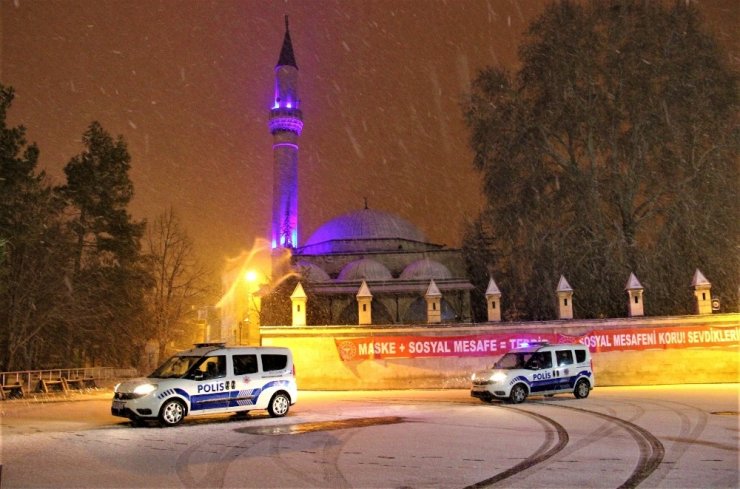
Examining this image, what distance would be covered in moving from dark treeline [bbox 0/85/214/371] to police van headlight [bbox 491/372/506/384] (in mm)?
18129

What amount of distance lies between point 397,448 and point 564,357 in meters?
8.66

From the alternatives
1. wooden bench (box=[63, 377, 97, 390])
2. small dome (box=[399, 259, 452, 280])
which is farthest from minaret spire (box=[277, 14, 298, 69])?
wooden bench (box=[63, 377, 97, 390])

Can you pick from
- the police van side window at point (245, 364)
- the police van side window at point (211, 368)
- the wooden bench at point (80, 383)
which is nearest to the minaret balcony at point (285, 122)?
the wooden bench at point (80, 383)

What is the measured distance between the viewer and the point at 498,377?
48.0 ft

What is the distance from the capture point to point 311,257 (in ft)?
154

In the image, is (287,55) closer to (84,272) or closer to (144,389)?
(84,272)

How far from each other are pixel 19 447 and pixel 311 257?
125 feet

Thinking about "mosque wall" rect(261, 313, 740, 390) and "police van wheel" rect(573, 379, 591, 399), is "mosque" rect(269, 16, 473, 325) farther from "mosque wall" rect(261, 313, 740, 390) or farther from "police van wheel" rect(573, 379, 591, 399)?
"police van wheel" rect(573, 379, 591, 399)

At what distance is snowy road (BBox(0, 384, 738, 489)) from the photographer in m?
6.71

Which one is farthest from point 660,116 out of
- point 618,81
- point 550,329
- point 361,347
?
point 361,347

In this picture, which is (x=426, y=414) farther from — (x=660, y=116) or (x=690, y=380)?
A: (x=660, y=116)

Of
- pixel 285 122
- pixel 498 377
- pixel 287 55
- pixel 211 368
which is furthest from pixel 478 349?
pixel 287 55

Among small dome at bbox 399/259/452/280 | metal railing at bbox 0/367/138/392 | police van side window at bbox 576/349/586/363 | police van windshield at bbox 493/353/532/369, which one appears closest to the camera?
police van windshield at bbox 493/353/532/369

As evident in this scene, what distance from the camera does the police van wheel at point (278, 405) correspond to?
515 inches
